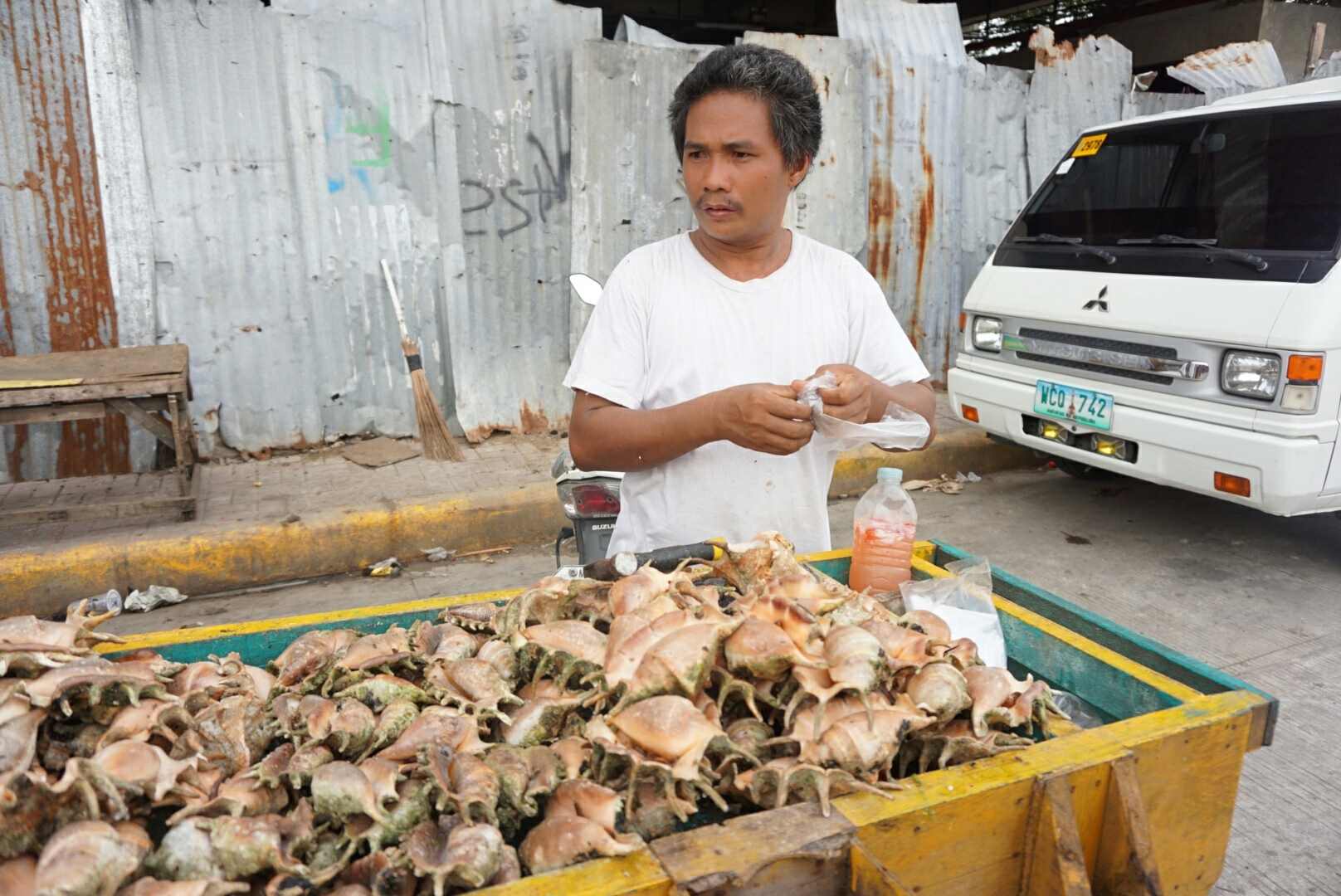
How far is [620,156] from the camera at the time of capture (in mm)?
5996

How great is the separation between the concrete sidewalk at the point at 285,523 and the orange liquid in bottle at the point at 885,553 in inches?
125

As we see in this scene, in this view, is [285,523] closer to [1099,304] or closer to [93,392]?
[93,392]

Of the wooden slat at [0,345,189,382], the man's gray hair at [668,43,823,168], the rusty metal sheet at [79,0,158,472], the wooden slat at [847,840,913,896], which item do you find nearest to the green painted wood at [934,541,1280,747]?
the wooden slat at [847,840,913,896]

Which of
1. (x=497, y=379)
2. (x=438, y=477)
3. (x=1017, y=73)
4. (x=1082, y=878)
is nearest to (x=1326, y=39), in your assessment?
(x=1017, y=73)

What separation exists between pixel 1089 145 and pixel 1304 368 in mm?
2147

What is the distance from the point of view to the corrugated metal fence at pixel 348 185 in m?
4.93

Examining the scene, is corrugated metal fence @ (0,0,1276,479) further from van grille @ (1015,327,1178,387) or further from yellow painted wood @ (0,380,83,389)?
van grille @ (1015,327,1178,387)

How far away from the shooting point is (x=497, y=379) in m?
6.13

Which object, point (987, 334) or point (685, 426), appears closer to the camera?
point (685, 426)

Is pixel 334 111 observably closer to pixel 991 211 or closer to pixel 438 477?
pixel 438 477

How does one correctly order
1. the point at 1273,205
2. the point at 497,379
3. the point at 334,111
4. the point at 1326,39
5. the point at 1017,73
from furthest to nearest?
the point at 1326,39, the point at 1017,73, the point at 497,379, the point at 334,111, the point at 1273,205

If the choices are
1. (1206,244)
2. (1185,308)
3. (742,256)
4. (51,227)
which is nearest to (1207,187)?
(1206,244)

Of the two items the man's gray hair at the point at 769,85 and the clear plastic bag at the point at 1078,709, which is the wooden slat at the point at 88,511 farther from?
the clear plastic bag at the point at 1078,709

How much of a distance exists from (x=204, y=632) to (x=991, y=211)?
24.2 feet
